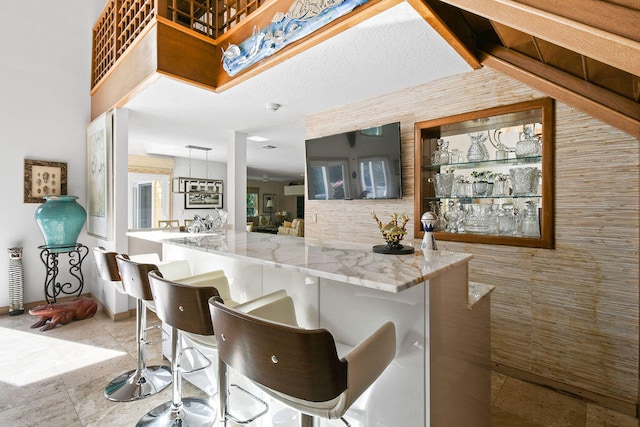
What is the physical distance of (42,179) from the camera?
A: 383 centimetres

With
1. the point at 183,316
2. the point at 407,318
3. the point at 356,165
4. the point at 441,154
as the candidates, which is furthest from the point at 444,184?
the point at 183,316

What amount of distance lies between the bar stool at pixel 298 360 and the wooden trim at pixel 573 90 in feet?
5.91

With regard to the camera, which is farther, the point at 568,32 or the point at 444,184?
the point at 444,184

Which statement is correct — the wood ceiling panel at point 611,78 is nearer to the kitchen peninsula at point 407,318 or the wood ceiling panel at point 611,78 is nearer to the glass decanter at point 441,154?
the glass decanter at point 441,154

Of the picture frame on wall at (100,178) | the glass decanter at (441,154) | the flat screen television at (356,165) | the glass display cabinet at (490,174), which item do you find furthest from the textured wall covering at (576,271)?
the picture frame on wall at (100,178)

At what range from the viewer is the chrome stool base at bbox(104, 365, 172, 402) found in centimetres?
205

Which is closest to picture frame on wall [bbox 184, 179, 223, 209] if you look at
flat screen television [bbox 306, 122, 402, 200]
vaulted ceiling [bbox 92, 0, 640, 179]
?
vaulted ceiling [bbox 92, 0, 640, 179]

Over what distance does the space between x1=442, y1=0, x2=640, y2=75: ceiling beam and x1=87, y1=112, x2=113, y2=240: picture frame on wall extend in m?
3.65

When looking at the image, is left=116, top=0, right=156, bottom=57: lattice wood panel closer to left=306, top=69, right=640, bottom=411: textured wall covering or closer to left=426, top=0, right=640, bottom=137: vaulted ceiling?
left=426, top=0, right=640, bottom=137: vaulted ceiling

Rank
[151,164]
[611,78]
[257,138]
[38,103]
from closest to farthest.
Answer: [611,78] < [38,103] < [257,138] < [151,164]

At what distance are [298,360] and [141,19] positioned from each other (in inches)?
131

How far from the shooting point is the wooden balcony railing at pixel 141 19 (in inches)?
98.3

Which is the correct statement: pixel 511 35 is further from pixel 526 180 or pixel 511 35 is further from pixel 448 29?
pixel 526 180

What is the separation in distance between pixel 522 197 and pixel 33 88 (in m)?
5.42
